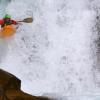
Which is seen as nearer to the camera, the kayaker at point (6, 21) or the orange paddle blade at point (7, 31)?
the kayaker at point (6, 21)

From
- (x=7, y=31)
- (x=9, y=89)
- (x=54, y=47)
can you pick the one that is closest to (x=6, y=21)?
(x=7, y=31)

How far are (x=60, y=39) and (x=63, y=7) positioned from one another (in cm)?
91

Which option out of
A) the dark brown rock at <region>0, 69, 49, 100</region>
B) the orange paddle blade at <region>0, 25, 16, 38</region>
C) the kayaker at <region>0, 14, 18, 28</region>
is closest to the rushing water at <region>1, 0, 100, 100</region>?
the orange paddle blade at <region>0, 25, 16, 38</region>

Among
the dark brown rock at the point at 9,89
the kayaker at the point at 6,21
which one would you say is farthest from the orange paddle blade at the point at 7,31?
the dark brown rock at the point at 9,89

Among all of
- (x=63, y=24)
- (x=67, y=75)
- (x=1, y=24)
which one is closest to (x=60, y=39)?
(x=63, y=24)

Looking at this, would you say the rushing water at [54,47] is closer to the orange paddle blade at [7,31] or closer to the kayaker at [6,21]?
the orange paddle blade at [7,31]

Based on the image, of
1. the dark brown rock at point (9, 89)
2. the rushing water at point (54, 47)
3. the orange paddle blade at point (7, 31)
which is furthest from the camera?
the orange paddle blade at point (7, 31)

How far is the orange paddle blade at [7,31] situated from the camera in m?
8.37

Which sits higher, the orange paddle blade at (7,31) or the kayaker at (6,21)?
the kayaker at (6,21)

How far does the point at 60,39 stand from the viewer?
854 cm

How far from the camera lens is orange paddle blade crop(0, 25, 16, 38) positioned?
8.37m

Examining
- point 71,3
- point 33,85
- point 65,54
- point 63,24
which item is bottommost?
point 33,85

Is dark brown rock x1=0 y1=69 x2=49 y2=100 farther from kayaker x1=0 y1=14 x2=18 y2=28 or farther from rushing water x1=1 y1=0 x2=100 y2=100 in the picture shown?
kayaker x1=0 y1=14 x2=18 y2=28

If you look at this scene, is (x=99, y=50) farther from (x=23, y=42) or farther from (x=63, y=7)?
(x=23, y=42)
